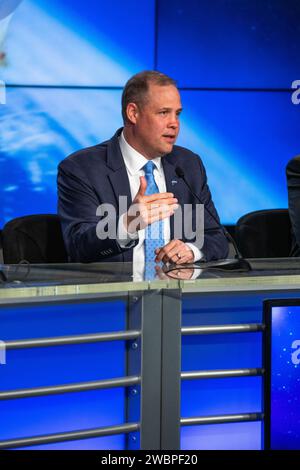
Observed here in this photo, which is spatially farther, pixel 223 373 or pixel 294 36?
pixel 294 36

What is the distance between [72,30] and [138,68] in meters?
0.38

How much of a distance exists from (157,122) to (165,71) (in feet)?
5.31

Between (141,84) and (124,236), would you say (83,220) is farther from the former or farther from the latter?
(141,84)

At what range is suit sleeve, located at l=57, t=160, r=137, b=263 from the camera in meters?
2.64

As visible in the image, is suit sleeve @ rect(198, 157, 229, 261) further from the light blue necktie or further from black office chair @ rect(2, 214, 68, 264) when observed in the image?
black office chair @ rect(2, 214, 68, 264)

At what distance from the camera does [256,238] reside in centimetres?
321

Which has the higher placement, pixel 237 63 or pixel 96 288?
pixel 237 63

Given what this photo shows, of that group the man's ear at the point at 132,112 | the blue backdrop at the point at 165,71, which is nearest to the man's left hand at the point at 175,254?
the man's ear at the point at 132,112

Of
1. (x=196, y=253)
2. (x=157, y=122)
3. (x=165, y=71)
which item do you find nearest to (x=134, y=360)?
(x=196, y=253)

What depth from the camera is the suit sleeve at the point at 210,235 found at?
288cm
